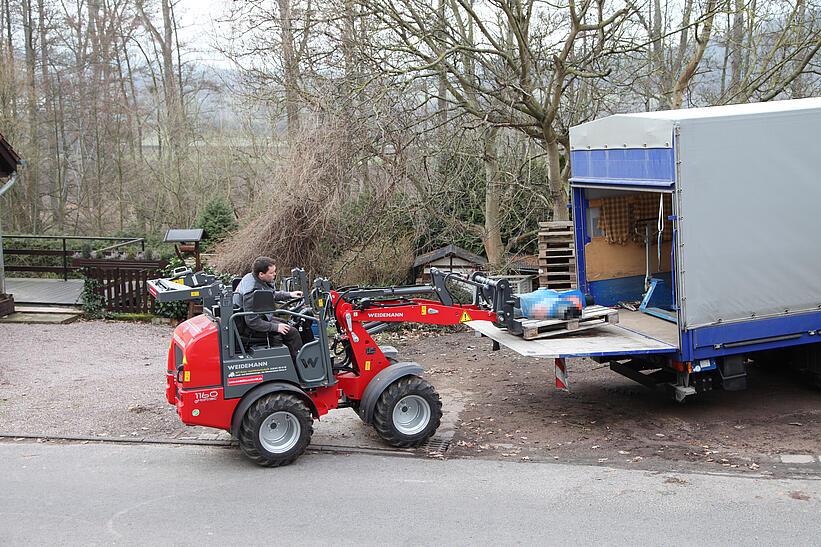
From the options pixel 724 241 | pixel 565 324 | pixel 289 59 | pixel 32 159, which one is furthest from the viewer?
pixel 32 159

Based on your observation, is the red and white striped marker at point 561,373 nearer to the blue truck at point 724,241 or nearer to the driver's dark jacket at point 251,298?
the blue truck at point 724,241

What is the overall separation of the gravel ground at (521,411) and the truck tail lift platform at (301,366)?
2.10 ft

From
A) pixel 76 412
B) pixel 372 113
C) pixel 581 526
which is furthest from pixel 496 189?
pixel 581 526

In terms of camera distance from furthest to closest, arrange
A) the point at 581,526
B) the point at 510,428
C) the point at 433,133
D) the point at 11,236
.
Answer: the point at 11,236, the point at 433,133, the point at 510,428, the point at 581,526

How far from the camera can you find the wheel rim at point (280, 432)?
782cm

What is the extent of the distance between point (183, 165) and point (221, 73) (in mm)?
3242

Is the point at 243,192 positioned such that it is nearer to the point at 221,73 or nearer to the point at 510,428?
the point at 221,73

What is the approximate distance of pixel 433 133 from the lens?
16.4 metres

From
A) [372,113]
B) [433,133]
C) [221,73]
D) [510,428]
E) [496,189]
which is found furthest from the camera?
[221,73]

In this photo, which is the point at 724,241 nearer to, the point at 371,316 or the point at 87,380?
the point at 371,316

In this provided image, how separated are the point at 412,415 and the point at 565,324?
7.17 ft

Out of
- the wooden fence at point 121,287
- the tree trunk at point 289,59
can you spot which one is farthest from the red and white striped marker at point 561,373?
the wooden fence at point 121,287

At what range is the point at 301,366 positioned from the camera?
804 centimetres

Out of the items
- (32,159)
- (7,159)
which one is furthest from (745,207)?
(32,159)
